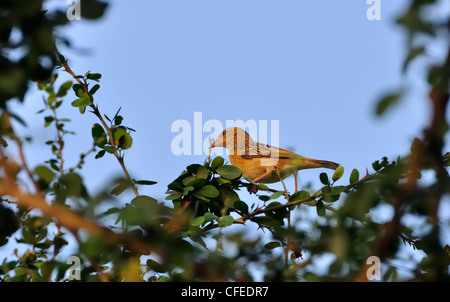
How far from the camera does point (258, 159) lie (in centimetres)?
671

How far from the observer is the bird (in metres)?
6.34

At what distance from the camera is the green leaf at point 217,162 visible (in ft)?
10.0

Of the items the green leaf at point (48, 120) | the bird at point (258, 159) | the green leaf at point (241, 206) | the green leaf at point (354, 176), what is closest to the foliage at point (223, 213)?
the green leaf at point (241, 206)

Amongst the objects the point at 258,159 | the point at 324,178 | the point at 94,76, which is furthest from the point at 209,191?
the point at 258,159

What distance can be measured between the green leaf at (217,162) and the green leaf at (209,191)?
11.2 inches

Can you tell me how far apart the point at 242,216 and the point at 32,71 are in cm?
150

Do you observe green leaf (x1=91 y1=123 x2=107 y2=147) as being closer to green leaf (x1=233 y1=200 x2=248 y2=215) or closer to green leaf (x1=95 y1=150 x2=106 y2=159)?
green leaf (x1=95 y1=150 x2=106 y2=159)

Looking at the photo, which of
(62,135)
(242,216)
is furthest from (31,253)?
(242,216)

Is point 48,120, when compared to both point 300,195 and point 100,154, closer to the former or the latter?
point 100,154

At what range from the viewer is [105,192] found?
1093 millimetres

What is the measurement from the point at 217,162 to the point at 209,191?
0.32 metres

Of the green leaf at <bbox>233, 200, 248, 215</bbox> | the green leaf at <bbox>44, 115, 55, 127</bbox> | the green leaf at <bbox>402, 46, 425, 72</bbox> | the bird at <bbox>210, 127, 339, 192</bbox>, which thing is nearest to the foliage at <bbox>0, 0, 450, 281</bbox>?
the green leaf at <bbox>402, 46, 425, 72</bbox>

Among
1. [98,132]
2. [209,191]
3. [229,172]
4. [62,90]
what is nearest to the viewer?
[98,132]
